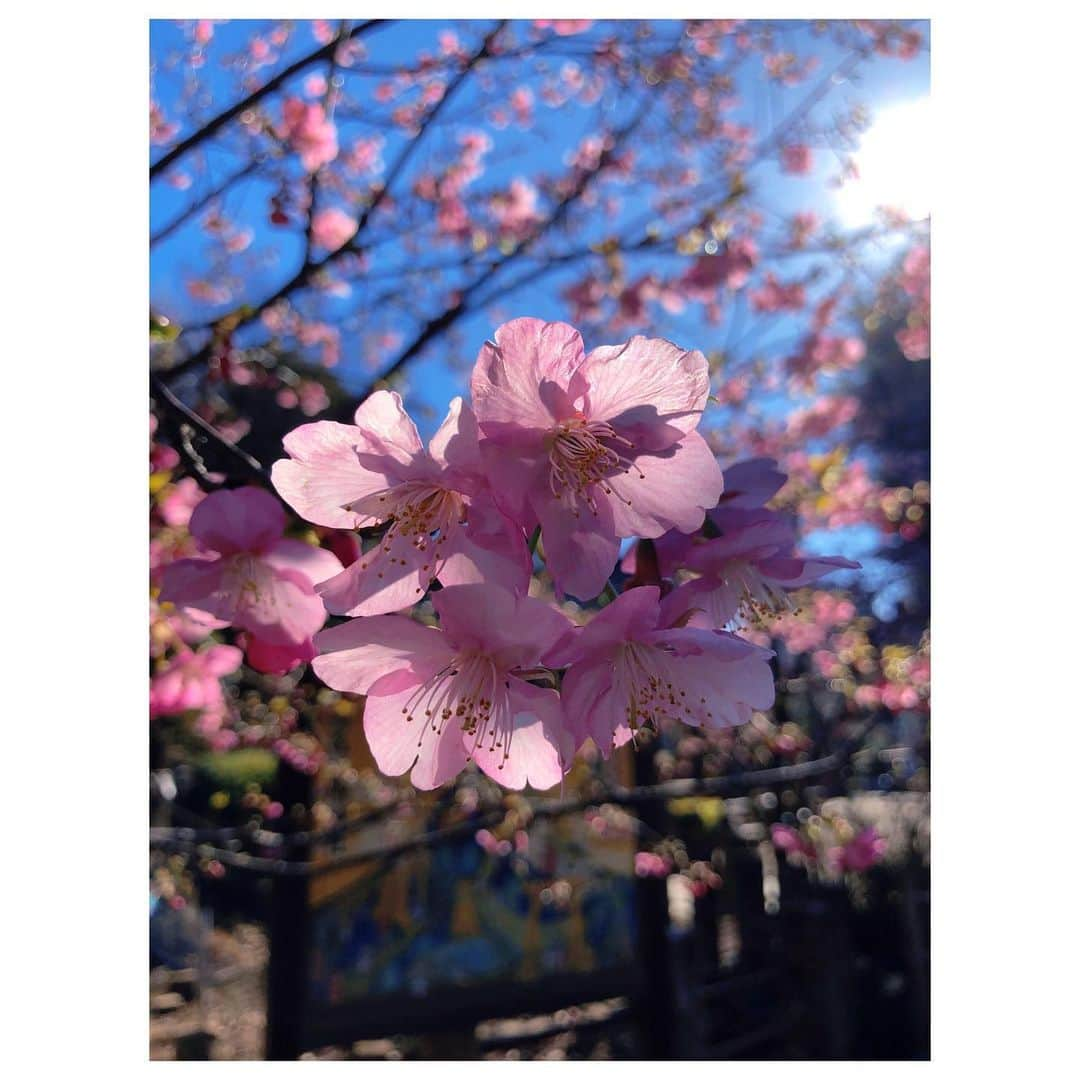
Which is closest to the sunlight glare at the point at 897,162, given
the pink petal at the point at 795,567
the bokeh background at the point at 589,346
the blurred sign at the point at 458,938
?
the bokeh background at the point at 589,346

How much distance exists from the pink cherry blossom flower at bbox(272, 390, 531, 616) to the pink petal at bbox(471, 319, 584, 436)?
19 millimetres

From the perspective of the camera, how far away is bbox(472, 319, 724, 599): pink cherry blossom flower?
0.42 m

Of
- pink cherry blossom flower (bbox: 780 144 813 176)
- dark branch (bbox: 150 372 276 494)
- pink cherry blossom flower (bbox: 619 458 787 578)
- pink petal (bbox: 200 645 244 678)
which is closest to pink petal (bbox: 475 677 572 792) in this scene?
pink cherry blossom flower (bbox: 619 458 787 578)

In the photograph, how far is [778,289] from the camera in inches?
70.1

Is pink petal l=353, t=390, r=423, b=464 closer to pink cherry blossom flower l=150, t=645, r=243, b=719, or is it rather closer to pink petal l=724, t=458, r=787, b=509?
pink petal l=724, t=458, r=787, b=509

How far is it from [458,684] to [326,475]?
0.14m

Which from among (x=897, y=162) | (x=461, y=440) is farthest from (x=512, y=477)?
(x=897, y=162)

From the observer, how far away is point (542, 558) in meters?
0.47

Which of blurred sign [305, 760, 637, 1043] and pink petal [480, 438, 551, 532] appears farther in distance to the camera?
blurred sign [305, 760, 637, 1043]

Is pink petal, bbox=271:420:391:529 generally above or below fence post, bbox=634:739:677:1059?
above

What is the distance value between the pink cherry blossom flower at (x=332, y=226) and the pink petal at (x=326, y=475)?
119 cm

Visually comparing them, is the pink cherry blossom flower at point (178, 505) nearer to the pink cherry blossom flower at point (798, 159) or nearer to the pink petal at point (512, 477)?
the pink petal at point (512, 477)

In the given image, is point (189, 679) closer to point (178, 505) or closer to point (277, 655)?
point (178, 505)
